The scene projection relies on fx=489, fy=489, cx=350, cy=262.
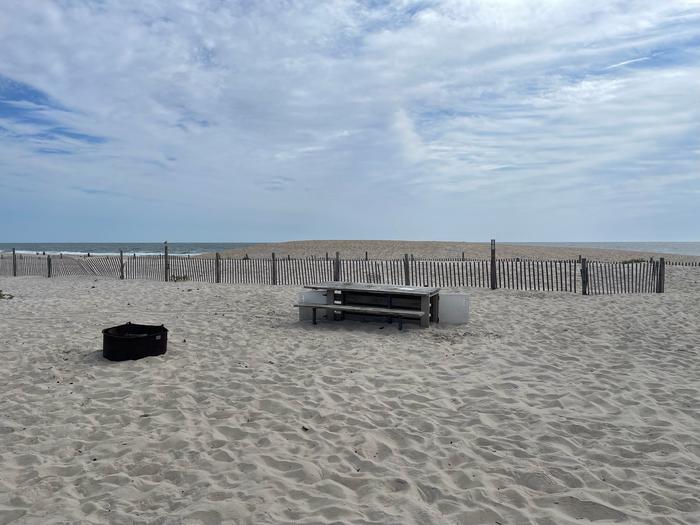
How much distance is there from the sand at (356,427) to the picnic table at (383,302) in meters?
0.41

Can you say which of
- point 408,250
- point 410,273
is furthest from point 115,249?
point 410,273

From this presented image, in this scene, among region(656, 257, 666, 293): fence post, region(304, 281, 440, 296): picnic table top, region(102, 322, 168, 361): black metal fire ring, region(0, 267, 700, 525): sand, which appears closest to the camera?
region(0, 267, 700, 525): sand

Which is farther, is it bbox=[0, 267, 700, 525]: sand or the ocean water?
the ocean water

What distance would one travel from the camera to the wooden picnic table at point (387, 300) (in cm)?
798

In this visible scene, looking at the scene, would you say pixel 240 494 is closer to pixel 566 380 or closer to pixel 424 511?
pixel 424 511

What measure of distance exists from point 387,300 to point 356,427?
4.56 metres

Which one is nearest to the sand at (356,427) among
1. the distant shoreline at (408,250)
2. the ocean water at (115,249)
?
the distant shoreline at (408,250)

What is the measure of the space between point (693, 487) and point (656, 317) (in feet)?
20.9

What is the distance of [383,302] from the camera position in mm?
8570

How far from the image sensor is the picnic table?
26.2 feet

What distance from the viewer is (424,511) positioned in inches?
109

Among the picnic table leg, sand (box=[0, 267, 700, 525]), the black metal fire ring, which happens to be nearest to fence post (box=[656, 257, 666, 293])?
Result: sand (box=[0, 267, 700, 525])

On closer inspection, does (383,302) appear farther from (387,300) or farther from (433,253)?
(433,253)

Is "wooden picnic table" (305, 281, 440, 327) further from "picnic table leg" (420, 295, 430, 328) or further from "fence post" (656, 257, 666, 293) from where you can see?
"fence post" (656, 257, 666, 293)
